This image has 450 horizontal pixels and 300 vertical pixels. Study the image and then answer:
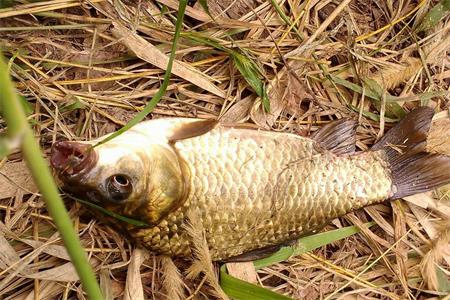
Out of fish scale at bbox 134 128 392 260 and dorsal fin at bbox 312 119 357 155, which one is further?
dorsal fin at bbox 312 119 357 155

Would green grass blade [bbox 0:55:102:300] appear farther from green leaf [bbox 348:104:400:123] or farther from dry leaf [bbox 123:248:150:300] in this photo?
green leaf [bbox 348:104:400:123]

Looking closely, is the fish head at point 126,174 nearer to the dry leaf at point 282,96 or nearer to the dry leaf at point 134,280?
the dry leaf at point 134,280

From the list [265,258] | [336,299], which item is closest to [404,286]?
[336,299]

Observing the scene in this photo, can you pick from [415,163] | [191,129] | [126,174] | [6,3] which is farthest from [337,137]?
[6,3]

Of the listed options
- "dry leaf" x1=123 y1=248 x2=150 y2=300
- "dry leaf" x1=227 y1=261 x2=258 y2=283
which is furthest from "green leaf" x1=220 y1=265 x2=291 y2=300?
"dry leaf" x1=123 y1=248 x2=150 y2=300

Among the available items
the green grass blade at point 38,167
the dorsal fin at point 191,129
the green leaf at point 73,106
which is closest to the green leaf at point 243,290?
the dorsal fin at point 191,129

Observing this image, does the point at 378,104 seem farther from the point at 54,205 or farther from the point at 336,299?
the point at 54,205
